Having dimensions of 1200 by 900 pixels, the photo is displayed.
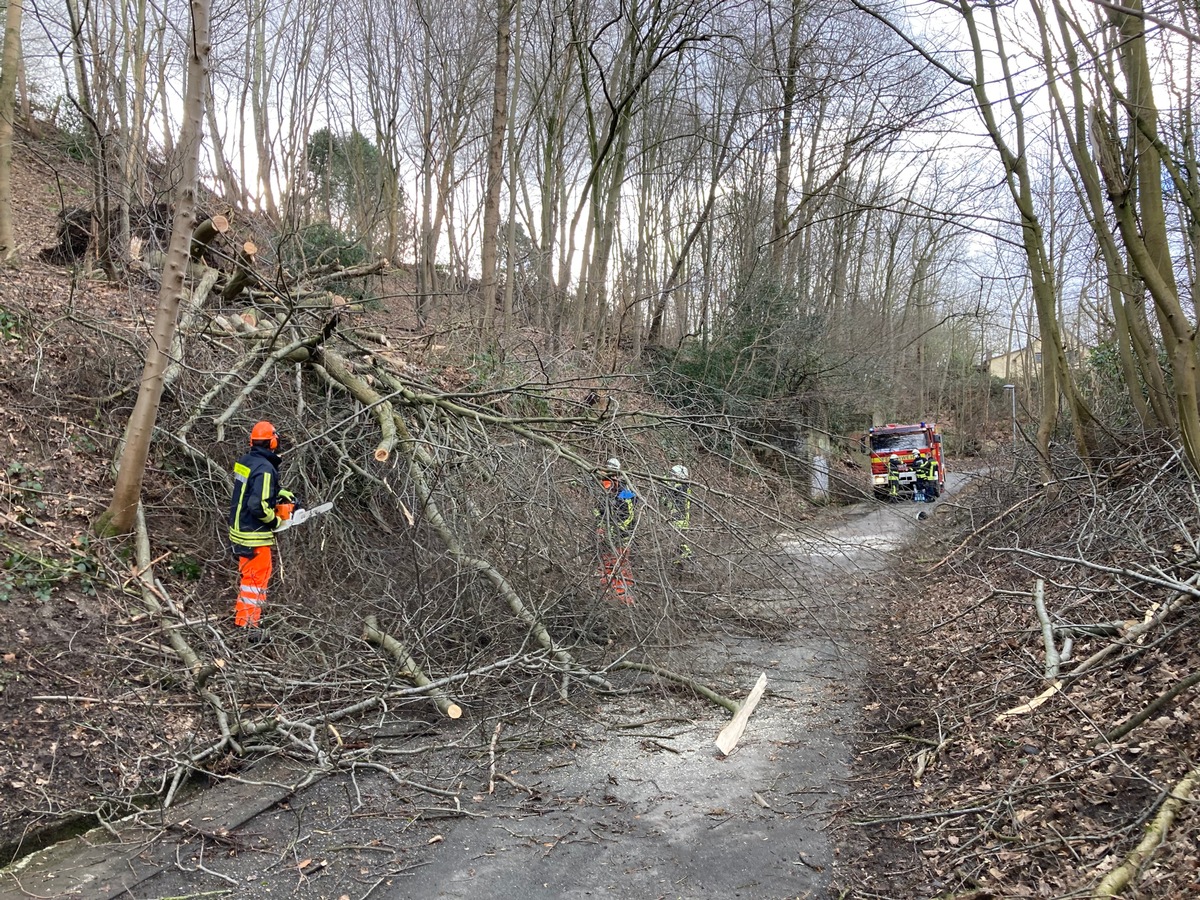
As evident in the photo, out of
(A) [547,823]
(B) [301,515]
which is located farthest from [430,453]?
(A) [547,823]

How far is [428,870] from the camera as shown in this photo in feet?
11.4

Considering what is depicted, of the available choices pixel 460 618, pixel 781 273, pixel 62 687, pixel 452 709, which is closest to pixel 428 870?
pixel 452 709

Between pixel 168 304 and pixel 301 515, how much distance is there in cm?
181

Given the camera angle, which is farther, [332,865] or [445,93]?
[445,93]

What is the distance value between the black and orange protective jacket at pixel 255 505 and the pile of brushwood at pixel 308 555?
1.34 feet

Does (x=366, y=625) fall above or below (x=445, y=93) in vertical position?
below

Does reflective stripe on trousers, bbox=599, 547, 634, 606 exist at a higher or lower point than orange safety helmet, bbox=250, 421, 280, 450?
lower

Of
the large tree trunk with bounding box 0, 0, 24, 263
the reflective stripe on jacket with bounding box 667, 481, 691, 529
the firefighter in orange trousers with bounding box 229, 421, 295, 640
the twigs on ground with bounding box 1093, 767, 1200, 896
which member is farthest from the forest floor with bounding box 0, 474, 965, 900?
the large tree trunk with bounding box 0, 0, 24, 263

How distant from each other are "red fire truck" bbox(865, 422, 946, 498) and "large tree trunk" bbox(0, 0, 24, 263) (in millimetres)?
16845

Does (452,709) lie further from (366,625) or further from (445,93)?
(445,93)

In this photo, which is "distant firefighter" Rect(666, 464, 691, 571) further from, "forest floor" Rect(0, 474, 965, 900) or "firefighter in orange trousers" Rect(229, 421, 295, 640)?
"firefighter in orange trousers" Rect(229, 421, 295, 640)

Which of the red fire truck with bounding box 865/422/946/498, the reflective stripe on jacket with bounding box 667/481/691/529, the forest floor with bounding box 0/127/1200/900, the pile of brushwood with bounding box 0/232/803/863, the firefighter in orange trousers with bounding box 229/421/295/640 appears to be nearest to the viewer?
the forest floor with bounding box 0/127/1200/900

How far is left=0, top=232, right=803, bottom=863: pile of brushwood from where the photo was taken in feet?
14.8

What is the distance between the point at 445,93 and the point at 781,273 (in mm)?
8557
